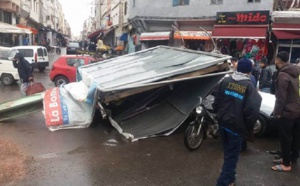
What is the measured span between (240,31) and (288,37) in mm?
2745

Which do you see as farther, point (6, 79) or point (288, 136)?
point (6, 79)

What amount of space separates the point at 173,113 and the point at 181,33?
14528mm

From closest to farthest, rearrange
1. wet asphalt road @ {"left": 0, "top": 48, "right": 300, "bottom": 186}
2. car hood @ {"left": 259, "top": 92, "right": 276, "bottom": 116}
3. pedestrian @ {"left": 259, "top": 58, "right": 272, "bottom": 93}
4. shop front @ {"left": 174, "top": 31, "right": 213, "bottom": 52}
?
wet asphalt road @ {"left": 0, "top": 48, "right": 300, "bottom": 186} < car hood @ {"left": 259, "top": 92, "right": 276, "bottom": 116} < pedestrian @ {"left": 259, "top": 58, "right": 272, "bottom": 93} < shop front @ {"left": 174, "top": 31, "right": 213, "bottom": 52}

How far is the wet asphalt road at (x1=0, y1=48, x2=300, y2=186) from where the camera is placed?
4902mm

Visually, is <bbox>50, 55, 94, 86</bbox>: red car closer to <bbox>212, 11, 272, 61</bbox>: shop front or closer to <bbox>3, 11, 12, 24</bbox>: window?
<bbox>212, 11, 272, 61</bbox>: shop front

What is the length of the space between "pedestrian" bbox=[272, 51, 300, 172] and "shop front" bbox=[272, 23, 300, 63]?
13575mm

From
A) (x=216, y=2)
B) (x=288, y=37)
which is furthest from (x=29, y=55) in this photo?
(x=288, y=37)

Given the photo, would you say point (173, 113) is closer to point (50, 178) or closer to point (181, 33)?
point (50, 178)

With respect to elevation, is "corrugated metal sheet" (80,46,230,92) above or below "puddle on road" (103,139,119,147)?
above

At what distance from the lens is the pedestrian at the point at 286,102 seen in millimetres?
5031

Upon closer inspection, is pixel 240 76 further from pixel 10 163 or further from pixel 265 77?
pixel 265 77

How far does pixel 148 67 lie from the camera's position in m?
7.37

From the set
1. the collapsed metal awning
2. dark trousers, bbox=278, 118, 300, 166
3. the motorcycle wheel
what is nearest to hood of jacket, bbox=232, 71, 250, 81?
dark trousers, bbox=278, 118, 300, 166

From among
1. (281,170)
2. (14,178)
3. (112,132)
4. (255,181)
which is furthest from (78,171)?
(281,170)
